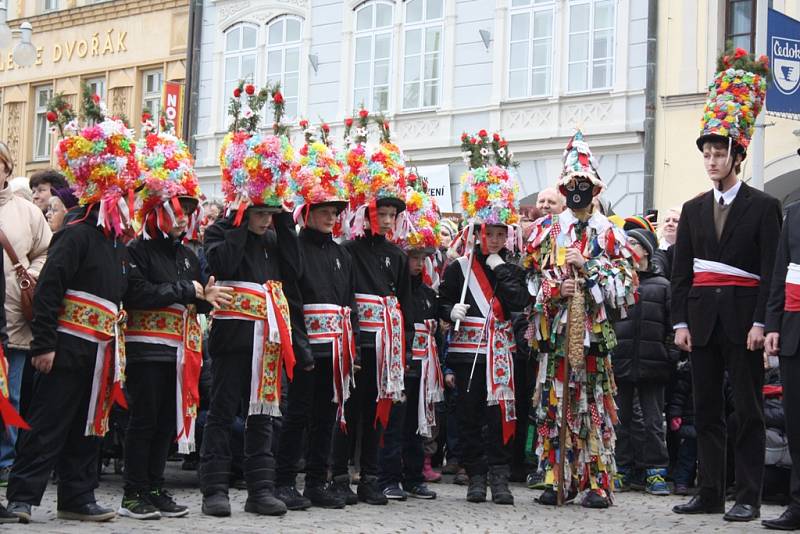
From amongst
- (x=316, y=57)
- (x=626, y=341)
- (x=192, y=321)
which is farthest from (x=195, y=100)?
(x=192, y=321)

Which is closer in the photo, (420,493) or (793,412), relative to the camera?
(793,412)

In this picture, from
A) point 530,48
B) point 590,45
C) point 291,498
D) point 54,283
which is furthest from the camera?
point 530,48

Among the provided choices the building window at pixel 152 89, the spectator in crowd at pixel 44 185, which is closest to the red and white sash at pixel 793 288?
the spectator in crowd at pixel 44 185

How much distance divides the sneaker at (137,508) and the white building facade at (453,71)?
48.3ft

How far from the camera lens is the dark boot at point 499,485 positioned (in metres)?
8.96

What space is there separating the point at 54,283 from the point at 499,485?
339cm

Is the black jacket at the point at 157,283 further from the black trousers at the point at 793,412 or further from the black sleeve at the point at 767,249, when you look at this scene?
the black trousers at the point at 793,412

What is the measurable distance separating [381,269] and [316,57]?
57.8ft

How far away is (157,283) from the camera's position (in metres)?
7.81

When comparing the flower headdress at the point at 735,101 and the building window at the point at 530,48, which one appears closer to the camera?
the flower headdress at the point at 735,101

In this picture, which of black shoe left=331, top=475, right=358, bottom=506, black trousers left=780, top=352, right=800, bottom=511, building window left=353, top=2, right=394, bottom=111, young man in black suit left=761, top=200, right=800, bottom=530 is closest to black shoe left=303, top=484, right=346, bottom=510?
black shoe left=331, top=475, right=358, bottom=506

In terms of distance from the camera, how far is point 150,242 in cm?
792

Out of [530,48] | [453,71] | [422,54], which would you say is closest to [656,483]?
[530,48]

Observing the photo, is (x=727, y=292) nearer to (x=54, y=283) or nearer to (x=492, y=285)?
(x=492, y=285)
